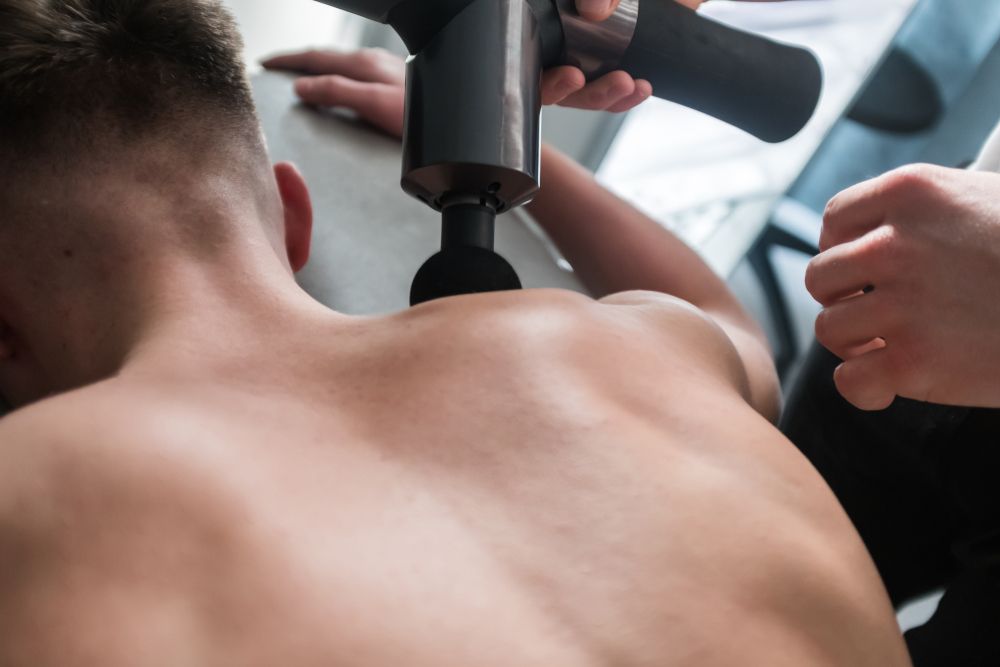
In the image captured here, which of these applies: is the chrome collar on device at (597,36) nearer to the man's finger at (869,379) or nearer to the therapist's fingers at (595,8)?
the therapist's fingers at (595,8)

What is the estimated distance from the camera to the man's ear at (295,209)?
1056mm

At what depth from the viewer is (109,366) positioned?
2.64 ft

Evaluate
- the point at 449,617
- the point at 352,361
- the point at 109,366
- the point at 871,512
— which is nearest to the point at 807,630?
the point at 449,617

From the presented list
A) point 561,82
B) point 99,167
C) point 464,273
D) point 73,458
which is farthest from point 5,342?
point 561,82

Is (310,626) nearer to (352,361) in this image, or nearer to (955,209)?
(352,361)

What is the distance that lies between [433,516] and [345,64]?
1.02m

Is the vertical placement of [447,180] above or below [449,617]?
above

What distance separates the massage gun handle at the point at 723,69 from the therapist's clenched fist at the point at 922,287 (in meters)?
0.20

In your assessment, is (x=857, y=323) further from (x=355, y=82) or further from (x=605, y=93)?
(x=355, y=82)

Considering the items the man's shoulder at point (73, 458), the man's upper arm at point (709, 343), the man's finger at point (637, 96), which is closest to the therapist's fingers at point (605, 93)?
the man's finger at point (637, 96)

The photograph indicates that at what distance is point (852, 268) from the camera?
820 mm

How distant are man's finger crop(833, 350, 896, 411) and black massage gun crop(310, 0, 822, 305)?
1.02 ft

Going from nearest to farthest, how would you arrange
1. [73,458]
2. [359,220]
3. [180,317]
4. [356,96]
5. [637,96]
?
[73,458], [180,317], [637,96], [359,220], [356,96]

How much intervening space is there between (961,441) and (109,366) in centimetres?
84
